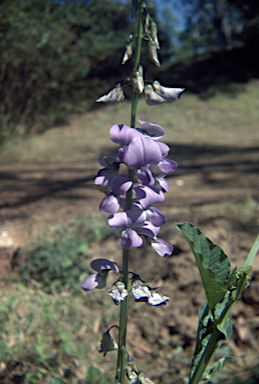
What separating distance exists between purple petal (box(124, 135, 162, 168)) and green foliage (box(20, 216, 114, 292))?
170cm

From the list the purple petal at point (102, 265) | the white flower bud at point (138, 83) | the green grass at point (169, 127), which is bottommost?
the green grass at point (169, 127)

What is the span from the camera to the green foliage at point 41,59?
28.2 ft

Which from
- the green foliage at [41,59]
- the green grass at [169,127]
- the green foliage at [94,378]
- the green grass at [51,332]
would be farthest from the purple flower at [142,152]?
the green foliage at [41,59]

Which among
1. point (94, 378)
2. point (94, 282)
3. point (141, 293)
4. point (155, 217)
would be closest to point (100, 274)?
point (94, 282)

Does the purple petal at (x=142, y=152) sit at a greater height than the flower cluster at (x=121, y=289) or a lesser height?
greater

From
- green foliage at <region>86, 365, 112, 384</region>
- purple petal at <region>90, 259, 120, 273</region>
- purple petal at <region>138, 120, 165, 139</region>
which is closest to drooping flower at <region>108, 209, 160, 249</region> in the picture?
purple petal at <region>90, 259, 120, 273</region>

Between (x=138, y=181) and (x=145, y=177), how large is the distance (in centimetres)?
2

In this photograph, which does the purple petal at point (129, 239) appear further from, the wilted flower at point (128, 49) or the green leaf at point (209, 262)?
the wilted flower at point (128, 49)

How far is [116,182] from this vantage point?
34.5 inches

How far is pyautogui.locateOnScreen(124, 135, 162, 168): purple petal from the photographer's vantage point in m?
0.84

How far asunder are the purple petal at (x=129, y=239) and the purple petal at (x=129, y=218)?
0.07 feet

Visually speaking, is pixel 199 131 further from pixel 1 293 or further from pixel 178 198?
pixel 1 293

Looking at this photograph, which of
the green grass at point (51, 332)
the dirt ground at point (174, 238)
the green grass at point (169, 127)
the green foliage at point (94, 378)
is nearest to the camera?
the green foliage at point (94, 378)

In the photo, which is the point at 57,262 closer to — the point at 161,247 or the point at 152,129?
the point at 161,247
